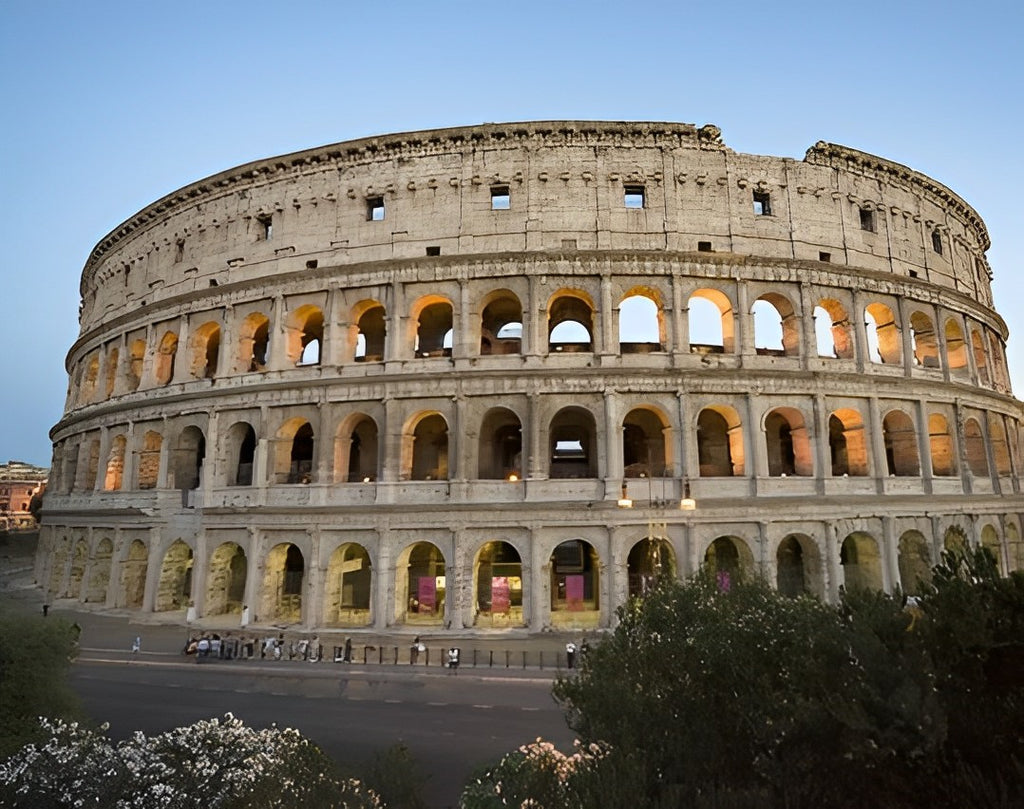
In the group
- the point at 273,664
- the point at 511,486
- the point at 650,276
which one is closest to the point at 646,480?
the point at 511,486

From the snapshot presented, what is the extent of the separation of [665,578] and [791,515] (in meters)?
14.5

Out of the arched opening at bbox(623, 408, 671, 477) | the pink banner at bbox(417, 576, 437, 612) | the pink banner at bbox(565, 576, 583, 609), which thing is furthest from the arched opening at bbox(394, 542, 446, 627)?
the arched opening at bbox(623, 408, 671, 477)

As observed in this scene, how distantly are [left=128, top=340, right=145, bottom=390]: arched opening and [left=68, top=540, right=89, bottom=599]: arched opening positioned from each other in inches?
323

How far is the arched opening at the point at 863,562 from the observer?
77.5ft

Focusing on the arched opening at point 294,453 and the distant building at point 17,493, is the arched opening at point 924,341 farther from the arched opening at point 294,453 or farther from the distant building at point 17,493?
the distant building at point 17,493

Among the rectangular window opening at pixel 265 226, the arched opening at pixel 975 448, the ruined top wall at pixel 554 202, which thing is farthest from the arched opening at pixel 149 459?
the arched opening at pixel 975 448

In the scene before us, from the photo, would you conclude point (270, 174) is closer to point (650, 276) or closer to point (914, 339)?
point (650, 276)

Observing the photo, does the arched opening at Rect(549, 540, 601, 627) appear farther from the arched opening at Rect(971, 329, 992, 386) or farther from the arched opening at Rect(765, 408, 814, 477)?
the arched opening at Rect(971, 329, 992, 386)

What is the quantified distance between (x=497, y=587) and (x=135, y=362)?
74.0ft

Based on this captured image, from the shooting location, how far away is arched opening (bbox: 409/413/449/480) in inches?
1019

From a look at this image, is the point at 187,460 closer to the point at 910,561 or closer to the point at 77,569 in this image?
the point at 77,569

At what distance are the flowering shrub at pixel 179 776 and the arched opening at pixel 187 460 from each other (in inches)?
787

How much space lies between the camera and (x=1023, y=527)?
27703 millimetres

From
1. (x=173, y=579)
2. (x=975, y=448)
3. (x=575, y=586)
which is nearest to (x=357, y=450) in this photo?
(x=173, y=579)
